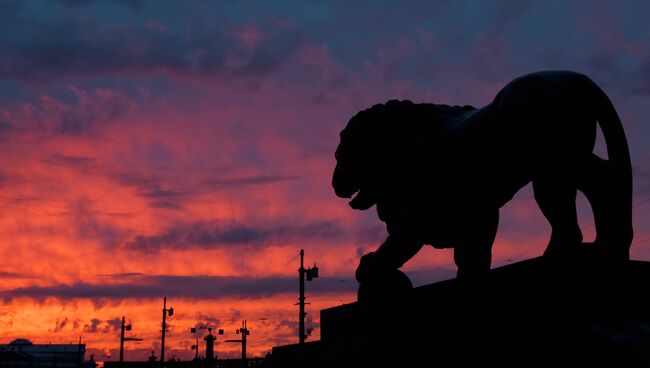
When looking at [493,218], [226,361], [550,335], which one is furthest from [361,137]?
[226,361]

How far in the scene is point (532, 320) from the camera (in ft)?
17.5

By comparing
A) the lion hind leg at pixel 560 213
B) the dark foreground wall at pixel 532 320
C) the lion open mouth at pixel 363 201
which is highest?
the lion open mouth at pixel 363 201

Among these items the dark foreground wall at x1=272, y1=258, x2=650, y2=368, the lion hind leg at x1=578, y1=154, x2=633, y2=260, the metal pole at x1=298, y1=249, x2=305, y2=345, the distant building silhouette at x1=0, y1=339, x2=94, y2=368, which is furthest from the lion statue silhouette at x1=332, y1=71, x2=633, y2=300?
the distant building silhouette at x1=0, y1=339, x2=94, y2=368

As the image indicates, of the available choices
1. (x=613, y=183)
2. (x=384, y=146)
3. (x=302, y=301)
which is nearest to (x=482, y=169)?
(x=613, y=183)

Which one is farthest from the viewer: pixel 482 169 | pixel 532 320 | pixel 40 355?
pixel 40 355

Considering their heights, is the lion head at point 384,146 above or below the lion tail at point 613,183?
above

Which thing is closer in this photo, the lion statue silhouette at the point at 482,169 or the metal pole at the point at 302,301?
the lion statue silhouette at the point at 482,169

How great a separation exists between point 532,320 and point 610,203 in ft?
3.11

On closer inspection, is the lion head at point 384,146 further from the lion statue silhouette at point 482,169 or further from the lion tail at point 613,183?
the lion tail at point 613,183

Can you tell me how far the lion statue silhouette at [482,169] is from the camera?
528cm

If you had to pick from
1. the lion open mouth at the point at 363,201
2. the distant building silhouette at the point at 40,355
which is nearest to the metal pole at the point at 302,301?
the lion open mouth at the point at 363,201

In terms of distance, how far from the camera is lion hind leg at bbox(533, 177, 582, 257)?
5.30 metres

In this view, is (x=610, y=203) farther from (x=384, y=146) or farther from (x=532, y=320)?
(x=384, y=146)

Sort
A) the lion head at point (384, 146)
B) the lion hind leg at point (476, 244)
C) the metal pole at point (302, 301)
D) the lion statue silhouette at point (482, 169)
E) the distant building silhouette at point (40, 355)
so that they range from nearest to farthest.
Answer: the lion statue silhouette at point (482, 169) → the lion head at point (384, 146) → the lion hind leg at point (476, 244) → the metal pole at point (302, 301) → the distant building silhouette at point (40, 355)
